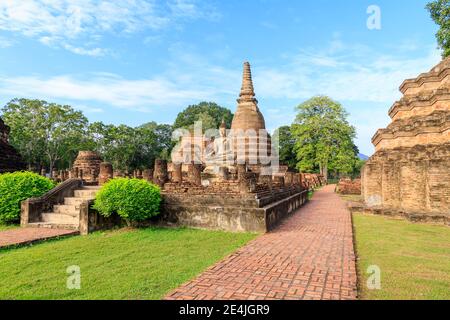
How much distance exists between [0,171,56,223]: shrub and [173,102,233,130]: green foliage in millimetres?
47092

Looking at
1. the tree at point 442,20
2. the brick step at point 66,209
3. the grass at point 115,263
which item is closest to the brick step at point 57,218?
the brick step at point 66,209

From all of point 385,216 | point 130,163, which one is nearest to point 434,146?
point 385,216

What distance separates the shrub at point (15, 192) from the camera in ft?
28.5

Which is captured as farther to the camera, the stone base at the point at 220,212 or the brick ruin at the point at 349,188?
the brick ruin at the point at 349,188

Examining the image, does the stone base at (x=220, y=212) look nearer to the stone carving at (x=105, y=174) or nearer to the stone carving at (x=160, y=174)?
the stone carving at (x=160, y=174)

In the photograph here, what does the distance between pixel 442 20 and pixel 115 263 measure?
73.1ft

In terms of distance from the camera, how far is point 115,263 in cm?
514

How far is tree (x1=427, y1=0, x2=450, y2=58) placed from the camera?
18047 mm

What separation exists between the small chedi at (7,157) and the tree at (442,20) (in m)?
24.0

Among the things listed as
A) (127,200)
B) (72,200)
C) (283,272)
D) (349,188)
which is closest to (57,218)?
(72,200)

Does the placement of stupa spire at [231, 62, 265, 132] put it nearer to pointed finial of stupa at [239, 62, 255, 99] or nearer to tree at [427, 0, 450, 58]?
pointed finial of stupa at [239, 62, 255, 99]

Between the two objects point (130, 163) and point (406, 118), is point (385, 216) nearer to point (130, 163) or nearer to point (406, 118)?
point (406, 118)

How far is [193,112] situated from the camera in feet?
200

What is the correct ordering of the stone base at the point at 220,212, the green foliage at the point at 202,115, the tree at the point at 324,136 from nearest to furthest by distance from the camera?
the stone base at the point at 220,212
the tree at the point at 324,136
the green foliage at the point at 202,115
